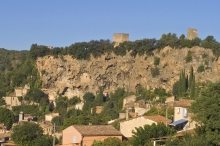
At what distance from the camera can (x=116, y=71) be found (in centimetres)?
8712

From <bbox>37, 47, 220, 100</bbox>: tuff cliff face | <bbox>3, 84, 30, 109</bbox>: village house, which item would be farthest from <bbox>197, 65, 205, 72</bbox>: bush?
<bbox>3, 84, 30, 109</bbox>: village house

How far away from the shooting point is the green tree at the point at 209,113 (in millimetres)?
36031

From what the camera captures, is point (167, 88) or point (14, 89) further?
point (14, 89)

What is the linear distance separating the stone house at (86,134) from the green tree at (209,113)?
7.44 m

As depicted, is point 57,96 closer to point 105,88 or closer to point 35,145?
point 105,88

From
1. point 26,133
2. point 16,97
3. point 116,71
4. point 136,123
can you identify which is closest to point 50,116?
point 16,97

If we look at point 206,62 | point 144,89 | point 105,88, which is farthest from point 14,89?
point 206,62

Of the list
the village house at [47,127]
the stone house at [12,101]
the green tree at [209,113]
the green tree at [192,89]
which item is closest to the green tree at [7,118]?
the village house at [47,127]

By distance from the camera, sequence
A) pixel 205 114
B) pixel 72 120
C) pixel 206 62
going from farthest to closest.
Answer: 1. pixel 206 62
2. pixel 72 120
3. pixel 205 114

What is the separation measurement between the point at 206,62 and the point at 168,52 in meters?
5.79

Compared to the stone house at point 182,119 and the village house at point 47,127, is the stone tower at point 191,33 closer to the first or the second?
the village house at point 47,127

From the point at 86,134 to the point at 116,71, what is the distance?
4469 centimetres

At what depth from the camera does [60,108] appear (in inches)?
3238

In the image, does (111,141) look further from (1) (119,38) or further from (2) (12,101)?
(1) (119,38)
